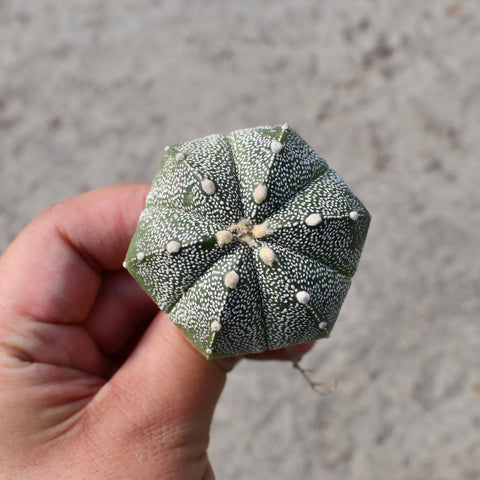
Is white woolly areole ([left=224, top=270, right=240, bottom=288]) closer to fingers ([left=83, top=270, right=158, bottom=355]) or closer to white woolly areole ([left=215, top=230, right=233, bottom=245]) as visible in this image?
white woolly areole ([left=215, top=230, right=233, bottom=245])

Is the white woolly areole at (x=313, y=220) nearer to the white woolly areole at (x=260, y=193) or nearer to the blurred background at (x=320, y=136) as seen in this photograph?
the white woolly areole at (x=260, y=193)

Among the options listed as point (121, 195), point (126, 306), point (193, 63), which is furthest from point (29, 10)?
point (126, 306)

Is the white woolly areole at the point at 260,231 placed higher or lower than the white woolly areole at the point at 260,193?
lower

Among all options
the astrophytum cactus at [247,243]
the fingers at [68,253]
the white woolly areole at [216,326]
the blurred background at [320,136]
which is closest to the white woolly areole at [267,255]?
the astrophytum cactus at [247,243]

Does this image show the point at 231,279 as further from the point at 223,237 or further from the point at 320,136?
the point at 320,136

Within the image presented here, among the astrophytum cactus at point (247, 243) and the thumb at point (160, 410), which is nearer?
the astrophytum cactus at point (247, 243)

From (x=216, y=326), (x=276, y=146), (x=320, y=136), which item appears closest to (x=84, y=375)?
(x=216, y=326)

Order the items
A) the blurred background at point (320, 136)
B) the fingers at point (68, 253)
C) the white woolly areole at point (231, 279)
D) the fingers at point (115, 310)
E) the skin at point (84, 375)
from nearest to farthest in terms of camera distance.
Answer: the white woolly areole at point (231, 279), the skin at point (84, 375), the fingers at point (68, 253), the fingers at point (115, 310), the blurred background at point (320, 136)

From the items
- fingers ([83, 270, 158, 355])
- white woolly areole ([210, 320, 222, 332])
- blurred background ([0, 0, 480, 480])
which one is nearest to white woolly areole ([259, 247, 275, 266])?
white woolly areole ([210, 320, 222, 332])
